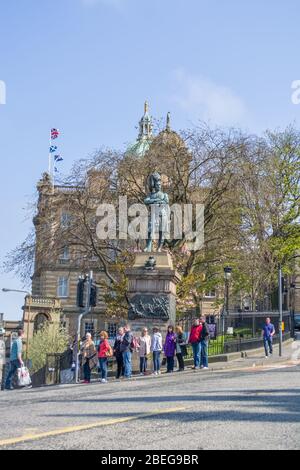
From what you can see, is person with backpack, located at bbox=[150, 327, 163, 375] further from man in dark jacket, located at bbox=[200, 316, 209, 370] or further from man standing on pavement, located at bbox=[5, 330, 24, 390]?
man standing on pavement, located at bbox=[5, 330, 24, 390]

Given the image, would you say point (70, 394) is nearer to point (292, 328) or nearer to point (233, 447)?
point (233, 447)

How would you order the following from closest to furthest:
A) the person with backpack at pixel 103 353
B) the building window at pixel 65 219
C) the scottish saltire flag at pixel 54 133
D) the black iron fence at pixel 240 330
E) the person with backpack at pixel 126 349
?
1. the person with backpack at pixel 103 353
2. the person with backpack at pixel 126 349
3. the black iron fence at pixel 240 330
4. the building window at pixel 65 219
5. the scottish saltire flag at pixel 54 133

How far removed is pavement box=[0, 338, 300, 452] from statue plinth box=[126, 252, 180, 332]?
23.8 ft

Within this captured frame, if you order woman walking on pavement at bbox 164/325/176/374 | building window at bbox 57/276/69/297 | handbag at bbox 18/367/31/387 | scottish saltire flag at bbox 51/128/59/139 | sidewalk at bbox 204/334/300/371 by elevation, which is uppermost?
scottish saltire flag at bbox 51/128/59/139

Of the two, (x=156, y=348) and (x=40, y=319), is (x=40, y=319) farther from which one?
(x=156, y=348)

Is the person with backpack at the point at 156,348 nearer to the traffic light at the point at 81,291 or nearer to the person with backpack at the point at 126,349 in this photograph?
the person with backpack at the point at 126,349

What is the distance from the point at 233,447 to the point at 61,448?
1.98 metres

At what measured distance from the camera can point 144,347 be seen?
74.8 feet

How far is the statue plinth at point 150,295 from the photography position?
969 inches

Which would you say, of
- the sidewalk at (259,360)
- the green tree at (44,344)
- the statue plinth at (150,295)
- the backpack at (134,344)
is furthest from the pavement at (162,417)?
the green tree at (44,344)

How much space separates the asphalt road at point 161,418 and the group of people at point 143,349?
213 inches

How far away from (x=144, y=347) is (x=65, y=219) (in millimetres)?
12828

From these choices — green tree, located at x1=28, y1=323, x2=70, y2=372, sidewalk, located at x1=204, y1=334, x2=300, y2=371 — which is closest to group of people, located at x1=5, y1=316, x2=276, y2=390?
sidewalk, located at x1=204, y1=334, x2=300, y2=371

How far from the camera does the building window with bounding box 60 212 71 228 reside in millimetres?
33875
